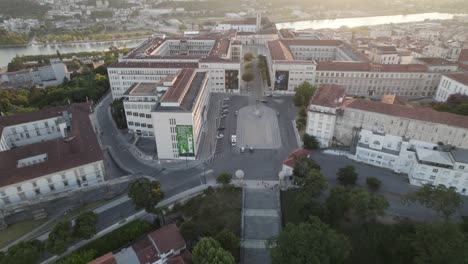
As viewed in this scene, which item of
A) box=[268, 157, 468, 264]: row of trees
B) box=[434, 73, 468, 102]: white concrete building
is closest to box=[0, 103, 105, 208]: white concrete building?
box=[268, 157, 468, 264]: row of trees


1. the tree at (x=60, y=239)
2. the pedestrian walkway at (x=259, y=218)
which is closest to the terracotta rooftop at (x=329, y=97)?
the pedestrian walkway at (x=259, y=218)

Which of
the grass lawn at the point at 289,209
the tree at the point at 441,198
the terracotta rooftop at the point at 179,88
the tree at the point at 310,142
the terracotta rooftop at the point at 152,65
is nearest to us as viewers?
the tree at the point at 441,198

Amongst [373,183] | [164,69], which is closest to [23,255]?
[373,183]

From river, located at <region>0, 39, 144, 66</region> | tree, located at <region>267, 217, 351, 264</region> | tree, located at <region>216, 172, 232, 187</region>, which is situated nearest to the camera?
tree, located at <region>267, 217, 351, 264</region>

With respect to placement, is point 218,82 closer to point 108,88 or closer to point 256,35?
point 108,88

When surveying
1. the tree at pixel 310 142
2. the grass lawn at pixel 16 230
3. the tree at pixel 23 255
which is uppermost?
the tree at pixel 310 142

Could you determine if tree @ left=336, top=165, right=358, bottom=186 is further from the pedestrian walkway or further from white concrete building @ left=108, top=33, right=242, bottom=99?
white concrete building @ left=108, top=33, right=242, bottom=99

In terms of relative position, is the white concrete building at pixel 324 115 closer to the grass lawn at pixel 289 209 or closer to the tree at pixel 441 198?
the grass lawn at pixel 289 209
